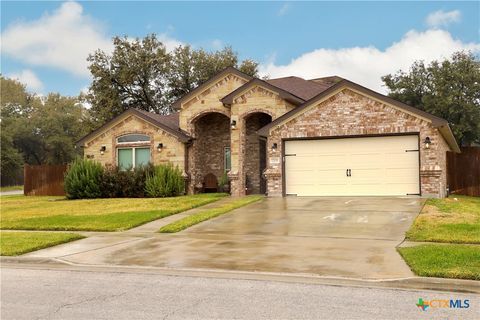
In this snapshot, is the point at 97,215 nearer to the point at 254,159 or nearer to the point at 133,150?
the point at 133,150

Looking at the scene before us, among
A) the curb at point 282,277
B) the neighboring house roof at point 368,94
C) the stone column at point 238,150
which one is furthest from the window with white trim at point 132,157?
the curb at point 282,277

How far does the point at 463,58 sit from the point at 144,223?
35.2m

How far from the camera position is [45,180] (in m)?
30.6

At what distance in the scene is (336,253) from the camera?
937 centimetres

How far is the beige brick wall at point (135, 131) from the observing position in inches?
984

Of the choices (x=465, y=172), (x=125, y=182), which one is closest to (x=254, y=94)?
(x=125, y=182)

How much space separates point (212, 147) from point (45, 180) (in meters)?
11.7

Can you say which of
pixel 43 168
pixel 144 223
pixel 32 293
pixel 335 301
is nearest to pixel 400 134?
pixel 144 223

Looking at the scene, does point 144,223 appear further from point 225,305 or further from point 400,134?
point 400,134

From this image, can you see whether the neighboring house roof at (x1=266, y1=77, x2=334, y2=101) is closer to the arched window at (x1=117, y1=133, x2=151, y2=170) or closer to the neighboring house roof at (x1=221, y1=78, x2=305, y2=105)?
the neighboring house roof at (x1=221, y1=78, x2=305, y2=105)

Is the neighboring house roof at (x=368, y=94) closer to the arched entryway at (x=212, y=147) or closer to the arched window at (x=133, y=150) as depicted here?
the arched entryway at (x=212, y=147)

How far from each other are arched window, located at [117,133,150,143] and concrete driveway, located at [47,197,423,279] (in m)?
10.6

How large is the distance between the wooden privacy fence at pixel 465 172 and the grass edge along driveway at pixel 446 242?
8.96 meters

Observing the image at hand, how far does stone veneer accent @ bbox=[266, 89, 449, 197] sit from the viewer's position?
61.8 feet
